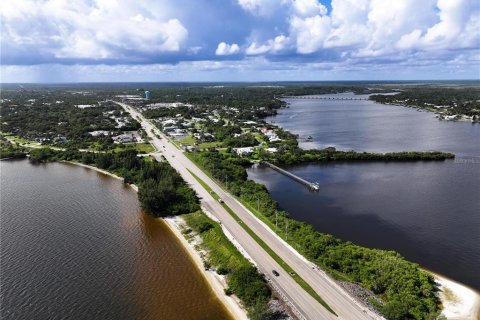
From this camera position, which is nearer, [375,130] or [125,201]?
[125,201]

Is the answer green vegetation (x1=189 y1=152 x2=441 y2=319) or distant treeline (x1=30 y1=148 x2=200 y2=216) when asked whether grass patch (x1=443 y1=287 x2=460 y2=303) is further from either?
distant treeline (x1=30 y1=148 x2=200 y2=216)

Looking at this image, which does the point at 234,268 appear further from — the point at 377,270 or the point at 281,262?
the point at 377,270

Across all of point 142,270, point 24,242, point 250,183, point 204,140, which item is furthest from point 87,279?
point 204,140

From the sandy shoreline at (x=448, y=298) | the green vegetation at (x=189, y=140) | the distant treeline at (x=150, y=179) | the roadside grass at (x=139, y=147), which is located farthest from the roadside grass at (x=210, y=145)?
the sandy shoreline at (x=448, y=298)

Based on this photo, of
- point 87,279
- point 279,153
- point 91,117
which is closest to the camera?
point 87,279

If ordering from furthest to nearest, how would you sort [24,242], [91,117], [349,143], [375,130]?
1. [91,117]
2. [375,130]
3. [349,143]
4. [24,242]

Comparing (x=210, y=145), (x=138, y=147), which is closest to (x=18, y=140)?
(x=138, y=147)

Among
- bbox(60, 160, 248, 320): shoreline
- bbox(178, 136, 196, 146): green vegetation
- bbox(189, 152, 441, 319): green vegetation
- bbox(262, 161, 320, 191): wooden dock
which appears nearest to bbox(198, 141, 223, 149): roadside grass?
bbox(178, 136, 196, 146): green vegetation

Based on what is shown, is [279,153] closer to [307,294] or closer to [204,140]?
[204,140]

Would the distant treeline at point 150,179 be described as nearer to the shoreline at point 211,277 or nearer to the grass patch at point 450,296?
the shoreline at point 211,277
